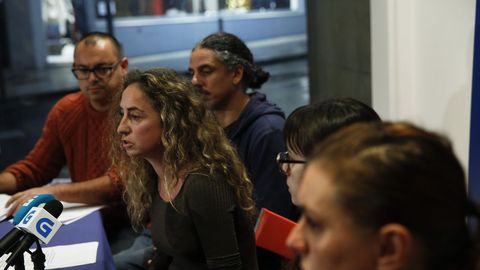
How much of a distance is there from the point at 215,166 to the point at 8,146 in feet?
11.5

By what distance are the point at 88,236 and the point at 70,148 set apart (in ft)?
2.74

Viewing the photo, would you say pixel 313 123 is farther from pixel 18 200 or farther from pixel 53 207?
pixel 18 200

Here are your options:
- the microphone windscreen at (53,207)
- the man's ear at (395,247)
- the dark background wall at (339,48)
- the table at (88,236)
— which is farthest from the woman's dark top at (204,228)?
the dark background wall at (339,48)

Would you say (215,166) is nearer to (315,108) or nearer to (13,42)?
(315,108)

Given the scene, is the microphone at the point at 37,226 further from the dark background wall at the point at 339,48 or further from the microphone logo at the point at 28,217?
the dark background wall at the point at 339,48

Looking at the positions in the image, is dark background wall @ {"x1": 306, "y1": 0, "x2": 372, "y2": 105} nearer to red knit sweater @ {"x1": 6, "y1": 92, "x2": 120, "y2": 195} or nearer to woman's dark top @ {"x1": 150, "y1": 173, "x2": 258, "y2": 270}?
red knit sweater @ {"x1": 6, "y1": 92, "x2": 120, "y2": 195}

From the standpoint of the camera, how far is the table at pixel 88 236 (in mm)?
1811

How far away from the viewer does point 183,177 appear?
182 cm

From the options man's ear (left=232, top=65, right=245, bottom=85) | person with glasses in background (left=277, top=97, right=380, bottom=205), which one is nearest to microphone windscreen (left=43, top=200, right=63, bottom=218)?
person with glasses in background (left=277, top=97, right=380, bottom=205)

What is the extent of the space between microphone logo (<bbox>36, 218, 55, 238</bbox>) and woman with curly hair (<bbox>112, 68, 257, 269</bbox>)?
370mm

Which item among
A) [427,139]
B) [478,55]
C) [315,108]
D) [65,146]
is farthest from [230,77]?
[427,139]

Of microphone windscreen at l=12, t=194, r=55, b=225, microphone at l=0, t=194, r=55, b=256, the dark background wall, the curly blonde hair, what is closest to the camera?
microphone at l=0, t=194, r=55, b=256

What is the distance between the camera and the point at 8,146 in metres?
4.88

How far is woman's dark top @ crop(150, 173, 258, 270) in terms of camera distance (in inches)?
67.9
